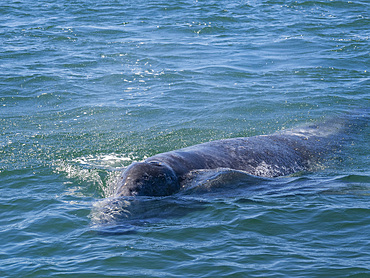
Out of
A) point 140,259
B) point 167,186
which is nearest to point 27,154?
point 167,186

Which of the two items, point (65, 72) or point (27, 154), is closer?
point (27, 154)

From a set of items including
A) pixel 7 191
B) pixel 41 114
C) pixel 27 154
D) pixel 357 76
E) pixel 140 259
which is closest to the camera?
pixel 140 259

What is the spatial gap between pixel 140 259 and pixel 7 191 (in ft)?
11.8

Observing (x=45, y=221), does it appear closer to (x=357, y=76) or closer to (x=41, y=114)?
(x=41, y=114)

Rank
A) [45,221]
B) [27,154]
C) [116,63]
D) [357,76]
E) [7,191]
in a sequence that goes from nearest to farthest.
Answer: [45,221]
[7,191]
[27,154]
[357,76]
[116,63]

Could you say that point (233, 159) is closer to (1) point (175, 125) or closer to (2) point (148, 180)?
(2) point (148, 180)

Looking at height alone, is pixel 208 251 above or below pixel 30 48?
below

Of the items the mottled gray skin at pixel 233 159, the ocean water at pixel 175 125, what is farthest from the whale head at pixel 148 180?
the ocean water at pixel 175 125

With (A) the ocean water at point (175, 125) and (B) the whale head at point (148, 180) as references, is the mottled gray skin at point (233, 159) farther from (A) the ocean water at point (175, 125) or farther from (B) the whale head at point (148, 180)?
(A) the ocean water at point (175, 125)

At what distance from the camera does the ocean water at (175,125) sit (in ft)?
21.7

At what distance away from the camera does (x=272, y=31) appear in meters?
22.0

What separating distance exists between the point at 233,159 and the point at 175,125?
3.93 meters

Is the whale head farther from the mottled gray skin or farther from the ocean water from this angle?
the ocean water

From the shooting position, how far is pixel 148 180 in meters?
7.55
